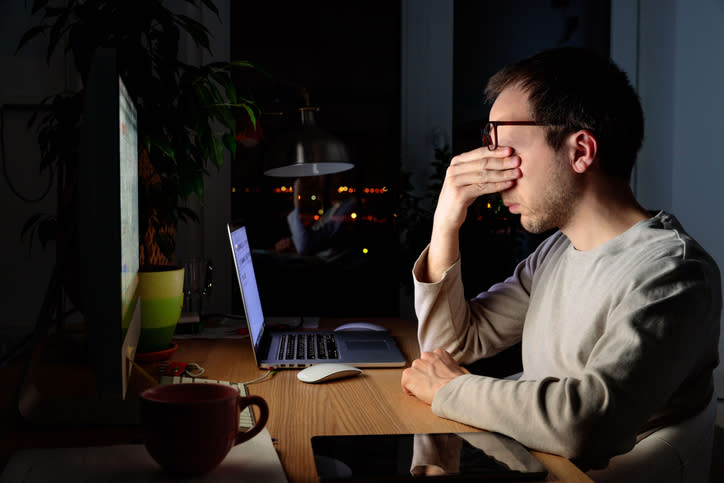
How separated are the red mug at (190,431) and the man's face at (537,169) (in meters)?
0.73

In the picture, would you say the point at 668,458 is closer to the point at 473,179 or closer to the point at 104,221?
the point at 473,179

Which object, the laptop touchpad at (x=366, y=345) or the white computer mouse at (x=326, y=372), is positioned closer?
the white computer mouse at (x=326, y=372)

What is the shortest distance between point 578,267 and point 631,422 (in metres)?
0.37

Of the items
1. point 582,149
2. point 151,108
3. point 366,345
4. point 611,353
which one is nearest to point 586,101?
point 582,149

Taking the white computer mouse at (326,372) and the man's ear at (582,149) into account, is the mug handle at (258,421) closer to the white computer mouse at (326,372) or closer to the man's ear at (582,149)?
the white computer mouse at (326,372)

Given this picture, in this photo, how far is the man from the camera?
2.90ft

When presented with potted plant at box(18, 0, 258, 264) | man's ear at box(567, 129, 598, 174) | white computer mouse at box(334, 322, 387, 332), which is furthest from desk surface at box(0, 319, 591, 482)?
man's ear at box(567, 129, 598, 174)

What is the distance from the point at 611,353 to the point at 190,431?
0.60m

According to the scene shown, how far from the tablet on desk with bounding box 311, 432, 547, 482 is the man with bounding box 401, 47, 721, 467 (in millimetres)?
58

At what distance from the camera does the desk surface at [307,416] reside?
0.83 m

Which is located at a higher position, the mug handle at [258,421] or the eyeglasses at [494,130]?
the eyeglasses at [494,130]

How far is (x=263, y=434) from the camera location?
0.87 metres

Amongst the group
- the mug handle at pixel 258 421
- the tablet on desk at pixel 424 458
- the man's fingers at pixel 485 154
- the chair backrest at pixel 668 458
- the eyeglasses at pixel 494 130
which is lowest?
the chair backrest at pixel 668 458

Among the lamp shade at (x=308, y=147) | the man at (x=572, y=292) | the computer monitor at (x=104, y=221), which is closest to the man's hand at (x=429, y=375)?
the man at (x=572, y=292)
